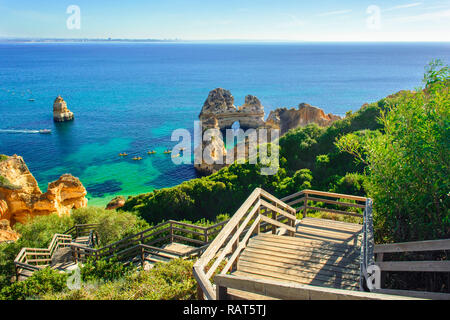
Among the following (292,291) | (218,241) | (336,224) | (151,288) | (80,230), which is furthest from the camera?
(80,230)

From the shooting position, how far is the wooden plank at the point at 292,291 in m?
3.24

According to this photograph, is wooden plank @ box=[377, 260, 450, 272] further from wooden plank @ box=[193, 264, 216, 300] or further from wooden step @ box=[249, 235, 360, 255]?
wooden plank @ box=[193, 264, 216, 300]

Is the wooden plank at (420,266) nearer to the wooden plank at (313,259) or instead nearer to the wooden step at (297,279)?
the wooden step at (297,279)

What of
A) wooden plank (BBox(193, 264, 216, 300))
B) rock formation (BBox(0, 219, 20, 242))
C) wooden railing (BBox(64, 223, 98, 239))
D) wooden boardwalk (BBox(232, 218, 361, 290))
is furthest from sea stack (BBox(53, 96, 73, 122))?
wooden plank (BBox(193, 264, 216, 300))

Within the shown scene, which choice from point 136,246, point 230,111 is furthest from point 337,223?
point 230,111

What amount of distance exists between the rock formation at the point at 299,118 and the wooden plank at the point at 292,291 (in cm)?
4226

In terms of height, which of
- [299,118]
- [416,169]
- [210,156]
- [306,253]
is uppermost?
[299,118]

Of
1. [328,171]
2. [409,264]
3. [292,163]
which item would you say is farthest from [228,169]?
[409,264]

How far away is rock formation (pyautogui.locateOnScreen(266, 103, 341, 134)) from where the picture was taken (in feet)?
152

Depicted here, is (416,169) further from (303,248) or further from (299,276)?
(299,276)

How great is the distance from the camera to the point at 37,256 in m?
13.1

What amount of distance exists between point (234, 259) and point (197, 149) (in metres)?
38.7

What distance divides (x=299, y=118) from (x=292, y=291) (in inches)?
1892

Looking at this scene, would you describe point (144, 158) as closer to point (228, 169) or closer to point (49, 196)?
point (49, 196)
